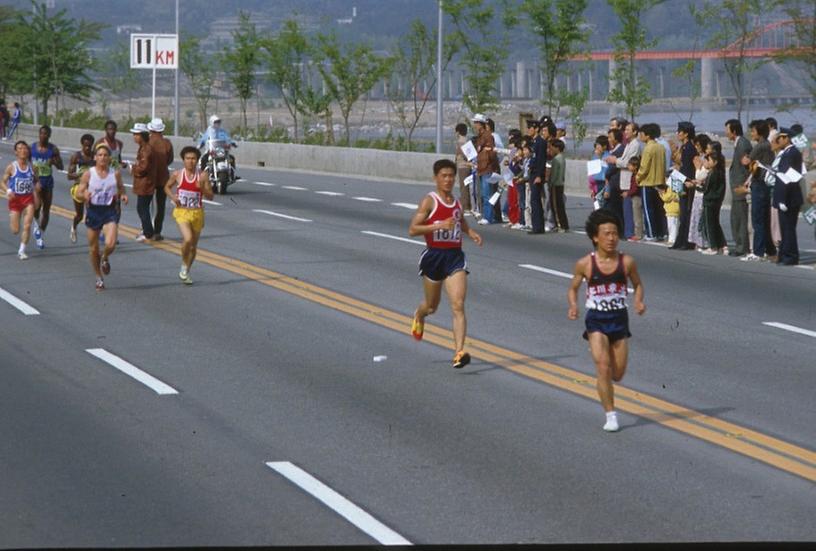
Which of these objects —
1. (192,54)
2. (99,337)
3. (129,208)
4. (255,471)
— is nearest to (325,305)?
(99,337)

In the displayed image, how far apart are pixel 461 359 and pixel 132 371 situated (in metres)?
2.88

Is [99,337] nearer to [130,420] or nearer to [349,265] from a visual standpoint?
[130,420]

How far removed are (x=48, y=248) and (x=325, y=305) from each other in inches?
305

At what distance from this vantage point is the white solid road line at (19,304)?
1775 centimetres

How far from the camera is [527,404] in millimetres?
12555

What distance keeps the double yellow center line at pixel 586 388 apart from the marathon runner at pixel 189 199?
1.01 metres

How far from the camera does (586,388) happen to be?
13203mm

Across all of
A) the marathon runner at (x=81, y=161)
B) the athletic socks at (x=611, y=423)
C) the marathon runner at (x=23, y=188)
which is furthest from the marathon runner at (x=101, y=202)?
the athletic socks at (x=611, y=423)

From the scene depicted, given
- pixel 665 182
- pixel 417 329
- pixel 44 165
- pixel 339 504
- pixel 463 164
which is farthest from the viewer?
pixel 463 164

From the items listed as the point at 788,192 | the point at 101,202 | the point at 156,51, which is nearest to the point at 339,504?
the point at 101,202

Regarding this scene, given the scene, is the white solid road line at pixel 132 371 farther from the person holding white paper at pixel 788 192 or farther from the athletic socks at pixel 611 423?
the person holding white paper at pixel 788 192

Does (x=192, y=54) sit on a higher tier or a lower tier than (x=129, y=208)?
higher

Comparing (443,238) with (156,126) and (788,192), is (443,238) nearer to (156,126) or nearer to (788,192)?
(788,192)

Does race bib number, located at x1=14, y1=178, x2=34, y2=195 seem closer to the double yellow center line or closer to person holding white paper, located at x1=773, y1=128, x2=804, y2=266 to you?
the double yellow center line
